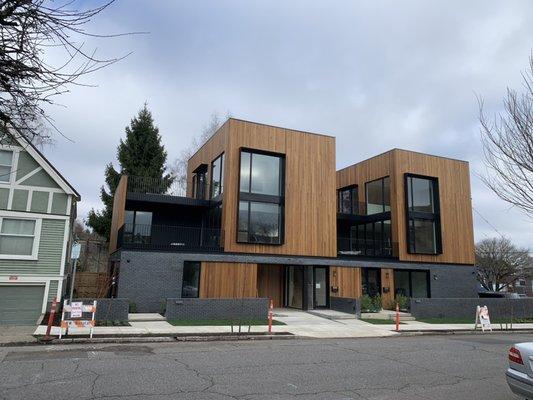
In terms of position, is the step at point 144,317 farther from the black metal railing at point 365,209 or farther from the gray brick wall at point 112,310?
the black metal railing at point 365,209

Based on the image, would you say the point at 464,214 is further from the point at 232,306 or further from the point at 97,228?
the point at 97,228

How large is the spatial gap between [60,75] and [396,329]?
16984 mm

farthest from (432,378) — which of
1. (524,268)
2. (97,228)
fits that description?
(524,268)

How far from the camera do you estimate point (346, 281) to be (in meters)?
26.6

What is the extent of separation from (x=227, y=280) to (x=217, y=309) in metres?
3.74

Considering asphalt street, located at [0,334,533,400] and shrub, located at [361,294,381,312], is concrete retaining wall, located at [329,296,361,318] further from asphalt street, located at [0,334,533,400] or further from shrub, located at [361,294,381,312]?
asphalt street, located at [0,334,533,400]

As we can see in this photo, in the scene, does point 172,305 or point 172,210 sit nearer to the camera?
point 172,305

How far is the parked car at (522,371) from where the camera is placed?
644 cm

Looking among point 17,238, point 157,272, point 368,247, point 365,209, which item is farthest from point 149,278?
point 365,209

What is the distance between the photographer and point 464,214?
32.1m

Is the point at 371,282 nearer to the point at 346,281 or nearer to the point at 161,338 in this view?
the point at 346,281

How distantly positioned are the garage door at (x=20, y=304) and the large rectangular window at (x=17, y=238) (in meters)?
1.38

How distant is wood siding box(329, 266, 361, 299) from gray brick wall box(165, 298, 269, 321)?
6.92 m

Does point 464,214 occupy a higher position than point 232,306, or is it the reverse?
point 464,214
